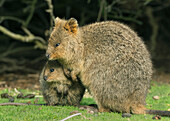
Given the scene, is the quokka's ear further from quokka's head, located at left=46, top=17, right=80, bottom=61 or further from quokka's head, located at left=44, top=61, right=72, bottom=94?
quokka's head, located at left=44, top=61, right=72, bottom=94

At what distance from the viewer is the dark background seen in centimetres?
1255

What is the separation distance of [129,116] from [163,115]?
700mm

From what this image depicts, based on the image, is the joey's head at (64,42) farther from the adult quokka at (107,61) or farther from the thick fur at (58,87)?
the thick fur at (58,87)

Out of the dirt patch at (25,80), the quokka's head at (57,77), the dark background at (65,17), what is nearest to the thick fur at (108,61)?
the quokka's head at (57,77)

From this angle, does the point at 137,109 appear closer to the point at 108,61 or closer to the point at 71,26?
the point at 108,61

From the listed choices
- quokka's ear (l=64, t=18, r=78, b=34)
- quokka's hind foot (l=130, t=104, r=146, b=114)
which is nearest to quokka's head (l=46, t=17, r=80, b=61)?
quokka's ear (l=64, t=18, r=78, b=34)

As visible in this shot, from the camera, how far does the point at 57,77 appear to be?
6.00 metres

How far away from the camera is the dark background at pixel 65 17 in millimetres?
12555

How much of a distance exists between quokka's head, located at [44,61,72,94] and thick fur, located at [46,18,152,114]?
0.61 feet

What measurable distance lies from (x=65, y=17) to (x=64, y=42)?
9352 millimetres

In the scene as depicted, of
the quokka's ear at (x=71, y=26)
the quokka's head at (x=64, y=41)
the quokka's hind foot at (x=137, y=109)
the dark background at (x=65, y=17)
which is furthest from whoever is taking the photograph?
the dark background at (x=65, y=17)

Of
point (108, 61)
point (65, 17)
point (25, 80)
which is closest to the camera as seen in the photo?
point (108, 61)

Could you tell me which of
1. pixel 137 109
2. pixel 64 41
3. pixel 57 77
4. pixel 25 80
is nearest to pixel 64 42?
pixel 64 41

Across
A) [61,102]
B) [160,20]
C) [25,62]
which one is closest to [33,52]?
[25,62]
